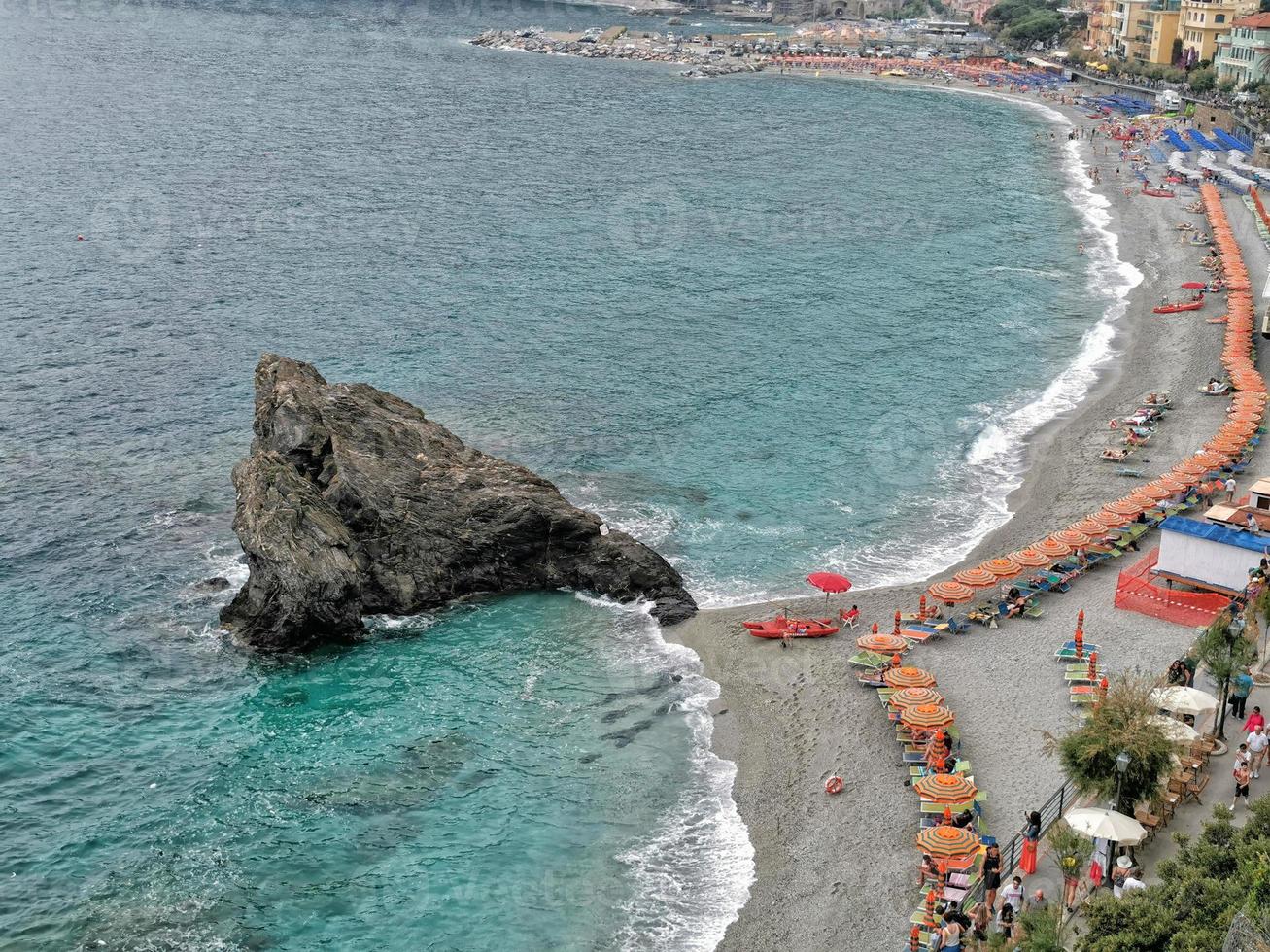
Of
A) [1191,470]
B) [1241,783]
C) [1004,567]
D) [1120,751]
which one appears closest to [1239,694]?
[1241,783]

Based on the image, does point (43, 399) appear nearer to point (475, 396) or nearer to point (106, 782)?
point (475, 396)

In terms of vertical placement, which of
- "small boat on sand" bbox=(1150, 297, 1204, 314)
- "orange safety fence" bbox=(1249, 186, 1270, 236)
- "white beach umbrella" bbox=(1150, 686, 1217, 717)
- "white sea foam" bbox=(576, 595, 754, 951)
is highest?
"orange safety fence" bbox=(1249, 186, 1270, 236)

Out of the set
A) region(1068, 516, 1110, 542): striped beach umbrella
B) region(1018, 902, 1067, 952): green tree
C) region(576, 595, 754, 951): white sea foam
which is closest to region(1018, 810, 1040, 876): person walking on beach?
region(1018, 902, 1067, 952): green tree

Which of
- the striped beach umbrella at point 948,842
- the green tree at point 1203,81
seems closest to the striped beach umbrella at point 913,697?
the striped beach umbrella at point 948,842

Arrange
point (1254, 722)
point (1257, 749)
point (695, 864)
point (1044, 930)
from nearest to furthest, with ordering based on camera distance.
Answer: point (1044, 930) → point (1257, 749) → point (1254, 722) → point (695, 864)

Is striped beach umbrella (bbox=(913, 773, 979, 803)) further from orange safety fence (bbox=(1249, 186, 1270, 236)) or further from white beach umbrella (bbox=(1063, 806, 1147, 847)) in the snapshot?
orange safety fence (bbox=(1249, 186, 1270, 236))

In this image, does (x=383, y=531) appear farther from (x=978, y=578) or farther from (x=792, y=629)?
(x=978, y=578)

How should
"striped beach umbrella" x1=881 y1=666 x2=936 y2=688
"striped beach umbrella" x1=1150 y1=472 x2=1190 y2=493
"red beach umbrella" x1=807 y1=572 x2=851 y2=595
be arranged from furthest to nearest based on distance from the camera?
1. "striped beach umbrella" x1=1150 y1=472 x2=1190 y2=493
2. "red beach umbrella" x1=807 y1=572 x2=851 y2=595
3. "striped beach umbrella" x1=881 y1=666 x2=936 y2=688
